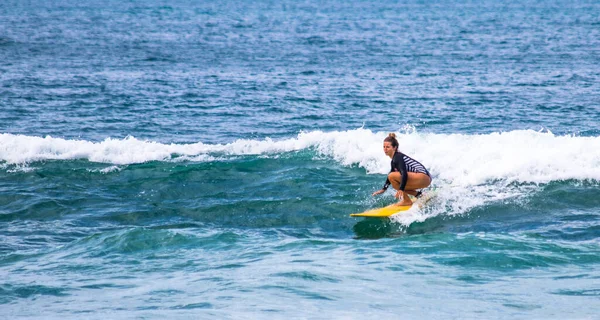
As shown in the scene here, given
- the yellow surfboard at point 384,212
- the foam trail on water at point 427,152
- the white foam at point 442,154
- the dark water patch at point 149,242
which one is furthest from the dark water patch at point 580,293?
the foam trail on water at point 427,152

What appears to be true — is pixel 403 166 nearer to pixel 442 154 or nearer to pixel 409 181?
pixel 409 181

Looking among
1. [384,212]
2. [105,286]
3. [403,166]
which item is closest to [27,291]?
[105,286]

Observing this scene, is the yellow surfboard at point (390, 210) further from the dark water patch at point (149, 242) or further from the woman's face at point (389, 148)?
the dark water patch at point (149, 242)

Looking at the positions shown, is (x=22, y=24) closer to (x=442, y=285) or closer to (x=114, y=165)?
(x=114, y=165)

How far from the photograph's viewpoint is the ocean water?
10.5 metres

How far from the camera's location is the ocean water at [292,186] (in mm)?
10531

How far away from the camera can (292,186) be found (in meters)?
17.3

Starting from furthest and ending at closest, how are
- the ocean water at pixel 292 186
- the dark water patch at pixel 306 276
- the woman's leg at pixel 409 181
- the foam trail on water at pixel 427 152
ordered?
the foam trail on water at pixel 427 152, the woman's leg at pixel 409 181, the dark water patch at pixel 306 276, the ocean water at pixel 292 186

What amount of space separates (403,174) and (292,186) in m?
3.65

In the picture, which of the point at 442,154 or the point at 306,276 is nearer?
the point at 306,276

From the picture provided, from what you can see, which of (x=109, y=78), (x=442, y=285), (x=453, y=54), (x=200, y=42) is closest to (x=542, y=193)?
(x=442, y=285)

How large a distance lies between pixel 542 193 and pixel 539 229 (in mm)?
2327

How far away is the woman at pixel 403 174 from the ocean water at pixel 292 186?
0.50 metres

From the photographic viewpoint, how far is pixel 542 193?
16.2m
